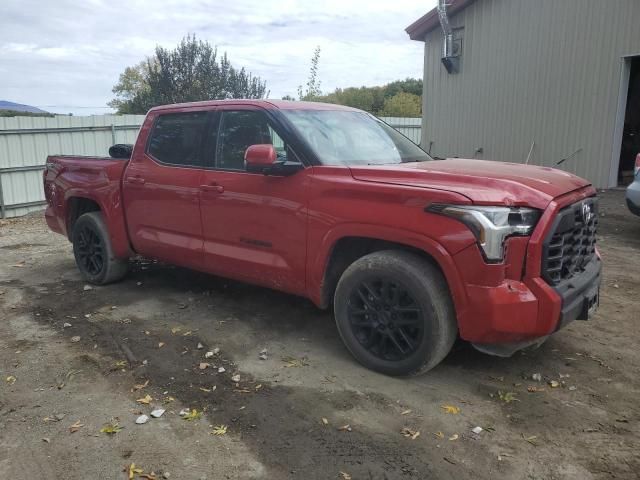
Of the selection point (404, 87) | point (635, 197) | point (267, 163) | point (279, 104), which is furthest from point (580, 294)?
point (404, 87)

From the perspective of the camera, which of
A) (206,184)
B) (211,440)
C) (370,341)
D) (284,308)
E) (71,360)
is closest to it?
(211,440)

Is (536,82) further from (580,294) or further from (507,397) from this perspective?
(507,397)

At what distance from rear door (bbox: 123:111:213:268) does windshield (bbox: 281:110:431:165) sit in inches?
40.1

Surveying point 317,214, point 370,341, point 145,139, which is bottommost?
point 370,341

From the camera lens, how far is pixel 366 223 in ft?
11.5

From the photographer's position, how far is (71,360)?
13.2 feet

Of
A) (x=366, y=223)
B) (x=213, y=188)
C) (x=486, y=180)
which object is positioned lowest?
(x=366, y=223)

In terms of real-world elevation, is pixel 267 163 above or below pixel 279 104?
below

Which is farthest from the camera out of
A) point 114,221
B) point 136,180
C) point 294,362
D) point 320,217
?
point 114,221

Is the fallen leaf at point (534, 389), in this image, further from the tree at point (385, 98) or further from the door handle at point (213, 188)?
the tree at point (385, 98)

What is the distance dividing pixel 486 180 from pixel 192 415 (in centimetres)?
220

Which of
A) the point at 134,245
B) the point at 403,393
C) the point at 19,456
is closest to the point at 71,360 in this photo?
the point at 19,456

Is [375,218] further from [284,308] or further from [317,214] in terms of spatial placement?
[284,308]

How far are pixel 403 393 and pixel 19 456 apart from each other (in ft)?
7.06
